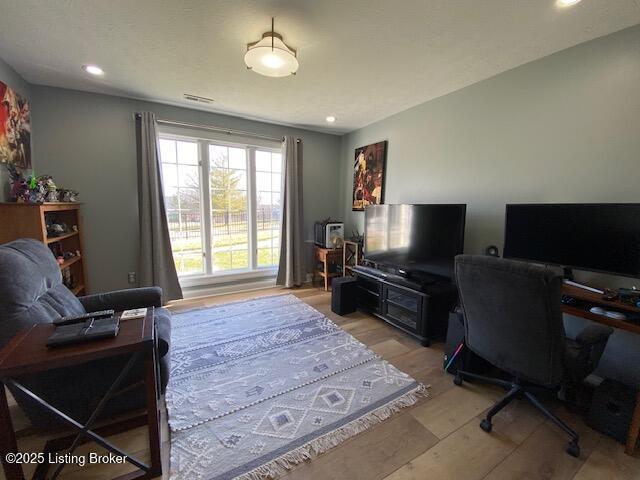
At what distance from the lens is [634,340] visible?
65.7 inches

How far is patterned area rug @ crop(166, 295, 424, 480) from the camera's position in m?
1.34

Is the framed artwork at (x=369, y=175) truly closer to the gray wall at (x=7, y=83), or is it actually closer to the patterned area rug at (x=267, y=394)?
the patterned area rug at (x=267, y=394)

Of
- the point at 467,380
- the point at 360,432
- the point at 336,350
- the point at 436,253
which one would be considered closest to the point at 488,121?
the point at 436,253

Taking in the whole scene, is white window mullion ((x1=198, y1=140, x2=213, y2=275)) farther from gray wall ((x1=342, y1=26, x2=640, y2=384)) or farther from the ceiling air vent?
gray wall ((x1=342, y1=26, x2=640, y2=384))

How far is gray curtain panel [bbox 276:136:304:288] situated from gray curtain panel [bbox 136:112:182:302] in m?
1.50

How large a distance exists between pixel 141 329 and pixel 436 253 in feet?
7.63

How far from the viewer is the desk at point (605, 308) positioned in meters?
1.33

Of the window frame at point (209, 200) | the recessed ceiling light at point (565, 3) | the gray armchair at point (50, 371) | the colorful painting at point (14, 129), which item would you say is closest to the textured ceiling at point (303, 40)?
the recessed ceiling light at point (565, 3)

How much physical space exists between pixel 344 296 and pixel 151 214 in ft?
8.04

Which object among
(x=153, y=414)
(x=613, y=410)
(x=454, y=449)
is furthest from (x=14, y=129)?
(x=613, y=410)

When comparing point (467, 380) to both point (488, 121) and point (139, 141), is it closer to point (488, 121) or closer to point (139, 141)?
point (488, 121)

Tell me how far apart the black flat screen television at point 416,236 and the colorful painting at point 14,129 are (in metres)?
3.32

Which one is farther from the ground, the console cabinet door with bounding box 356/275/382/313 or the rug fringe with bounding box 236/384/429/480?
the console cabinet door with bounding box 356/275/382/313

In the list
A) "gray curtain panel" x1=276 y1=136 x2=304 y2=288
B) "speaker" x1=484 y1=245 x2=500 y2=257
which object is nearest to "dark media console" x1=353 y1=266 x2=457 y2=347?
"speaker" x1=484 y1=245 x2=500 y2=257
